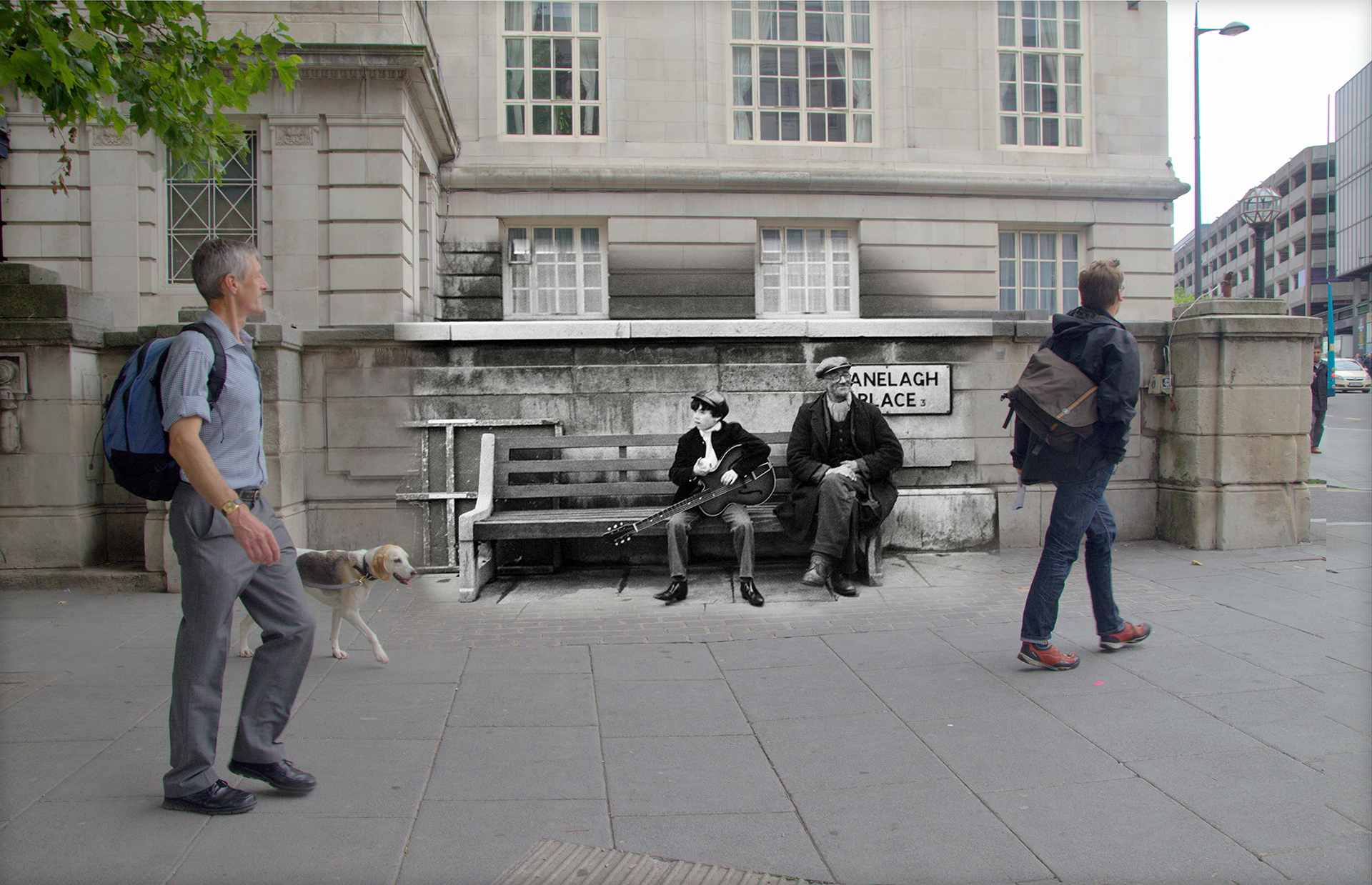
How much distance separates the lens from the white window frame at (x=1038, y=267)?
16.6m

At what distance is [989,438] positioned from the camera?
749 centimetres

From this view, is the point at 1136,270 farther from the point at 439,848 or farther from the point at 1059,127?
the point at 439,848

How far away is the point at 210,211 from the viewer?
1078 cm

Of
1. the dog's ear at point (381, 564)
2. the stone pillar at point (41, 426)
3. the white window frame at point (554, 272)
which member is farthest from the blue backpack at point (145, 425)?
the white window frame at point (554, 272)

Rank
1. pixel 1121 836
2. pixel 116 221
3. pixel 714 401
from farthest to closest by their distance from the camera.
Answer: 1. pixel 116 221
2. pixel 714 401
3. pixel 1121 836

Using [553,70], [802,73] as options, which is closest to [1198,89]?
[802,73]

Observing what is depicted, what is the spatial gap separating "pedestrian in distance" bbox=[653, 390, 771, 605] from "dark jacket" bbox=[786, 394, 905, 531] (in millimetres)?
264

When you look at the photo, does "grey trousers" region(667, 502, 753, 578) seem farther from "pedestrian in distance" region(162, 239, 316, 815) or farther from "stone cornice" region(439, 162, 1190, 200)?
"stone cornice" region(439, 162, 1190, 200)

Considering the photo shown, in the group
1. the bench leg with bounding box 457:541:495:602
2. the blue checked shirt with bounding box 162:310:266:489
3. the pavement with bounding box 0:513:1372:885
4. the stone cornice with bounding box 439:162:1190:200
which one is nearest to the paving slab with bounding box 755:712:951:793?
the pavement with bounding box 0:513:1372:885

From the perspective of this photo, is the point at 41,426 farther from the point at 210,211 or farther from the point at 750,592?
the point at 750,592

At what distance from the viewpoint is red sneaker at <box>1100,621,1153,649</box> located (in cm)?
462

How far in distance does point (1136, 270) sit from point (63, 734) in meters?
17.8

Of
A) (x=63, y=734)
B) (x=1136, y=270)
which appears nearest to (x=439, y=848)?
(x=63, y=734)

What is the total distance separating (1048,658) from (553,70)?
537 inches
